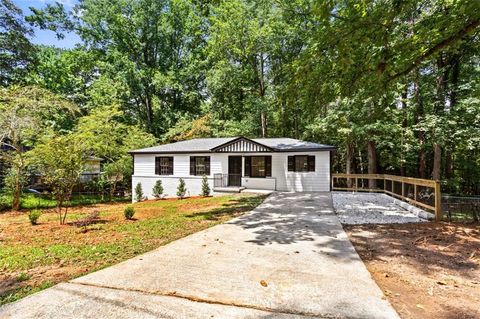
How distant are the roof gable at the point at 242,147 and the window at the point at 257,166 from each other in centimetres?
111

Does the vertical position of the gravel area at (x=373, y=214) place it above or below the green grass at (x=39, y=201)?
above

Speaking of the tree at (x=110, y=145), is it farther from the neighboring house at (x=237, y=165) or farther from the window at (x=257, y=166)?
the window at (x=257, y=166)

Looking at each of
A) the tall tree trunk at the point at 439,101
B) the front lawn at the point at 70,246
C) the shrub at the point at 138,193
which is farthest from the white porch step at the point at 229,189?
the tall tree trunk at the point at 439,101

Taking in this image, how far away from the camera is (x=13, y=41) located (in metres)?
15.4

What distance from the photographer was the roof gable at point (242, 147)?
15066 mm

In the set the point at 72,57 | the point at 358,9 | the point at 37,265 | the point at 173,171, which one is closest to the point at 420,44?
the point at 358,9

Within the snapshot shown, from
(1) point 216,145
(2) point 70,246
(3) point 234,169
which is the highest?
(1) point 216,145

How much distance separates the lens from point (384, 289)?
3170 mm

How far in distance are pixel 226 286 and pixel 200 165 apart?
1388cm

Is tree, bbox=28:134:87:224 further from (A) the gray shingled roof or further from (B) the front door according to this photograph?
(B) the front door

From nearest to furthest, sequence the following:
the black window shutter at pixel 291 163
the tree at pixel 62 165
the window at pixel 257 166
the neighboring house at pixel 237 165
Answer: the tree at pixel 62 165 < the neighboring house at pixel 237 165 < the black window shutter at pixel 291 163 < the window at pixel 257 166

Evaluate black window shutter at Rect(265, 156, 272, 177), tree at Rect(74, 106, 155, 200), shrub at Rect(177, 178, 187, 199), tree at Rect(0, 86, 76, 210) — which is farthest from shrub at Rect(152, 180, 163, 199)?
black window shutter at Rect(265, 156, 272, 177)

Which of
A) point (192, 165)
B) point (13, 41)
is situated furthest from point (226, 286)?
point (13, 41)

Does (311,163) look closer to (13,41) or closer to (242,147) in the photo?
(242,147)
